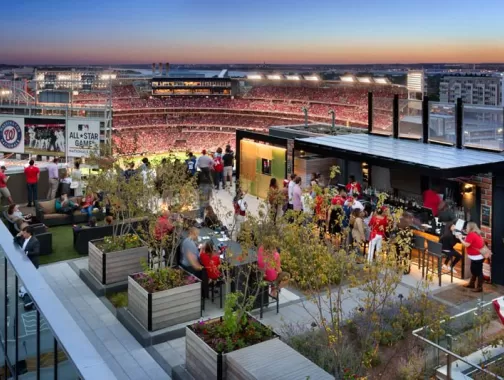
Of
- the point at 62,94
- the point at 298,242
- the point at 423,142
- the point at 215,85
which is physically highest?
the point at 215,85

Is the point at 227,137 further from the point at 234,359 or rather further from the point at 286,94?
the point at 234,359

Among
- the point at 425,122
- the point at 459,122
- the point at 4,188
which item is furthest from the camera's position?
the point at 4,188

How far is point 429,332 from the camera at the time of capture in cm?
691

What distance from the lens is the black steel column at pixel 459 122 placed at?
1341 cm

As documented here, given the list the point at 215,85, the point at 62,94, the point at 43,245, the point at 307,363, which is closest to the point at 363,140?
the point at 43,245

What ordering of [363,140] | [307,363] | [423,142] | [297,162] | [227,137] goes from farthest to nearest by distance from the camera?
[227,137], [297,162], [363,140], [423,142], [307,363]

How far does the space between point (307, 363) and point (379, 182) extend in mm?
10256

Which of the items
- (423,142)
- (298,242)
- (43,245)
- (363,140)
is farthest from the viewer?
(363,140)

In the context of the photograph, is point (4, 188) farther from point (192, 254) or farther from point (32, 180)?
point (192, 254)

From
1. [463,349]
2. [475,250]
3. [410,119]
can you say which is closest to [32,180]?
[410,119]

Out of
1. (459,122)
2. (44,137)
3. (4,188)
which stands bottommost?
(4,188)

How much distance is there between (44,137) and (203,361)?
54.5 ft

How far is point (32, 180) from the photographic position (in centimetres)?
1731

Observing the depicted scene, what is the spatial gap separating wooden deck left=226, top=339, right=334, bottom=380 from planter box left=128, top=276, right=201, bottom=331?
8.40 ft
